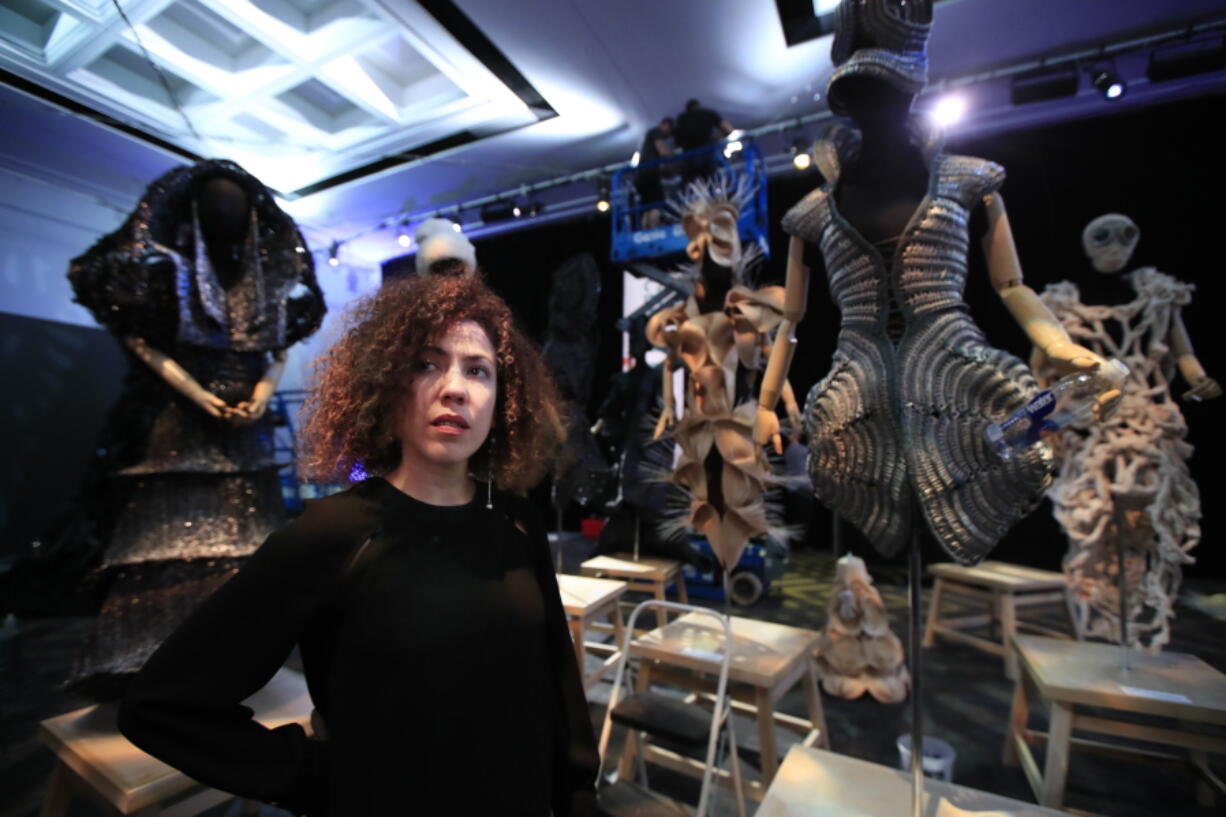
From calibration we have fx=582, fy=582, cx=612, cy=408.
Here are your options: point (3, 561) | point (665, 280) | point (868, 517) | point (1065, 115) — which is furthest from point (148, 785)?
point (1065, 115)

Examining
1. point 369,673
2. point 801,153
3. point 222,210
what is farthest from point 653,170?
point 369,673

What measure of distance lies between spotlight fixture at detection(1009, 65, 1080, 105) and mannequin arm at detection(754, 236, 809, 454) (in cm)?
322

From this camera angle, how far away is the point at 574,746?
3.64ft

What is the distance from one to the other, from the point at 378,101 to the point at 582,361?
3080 millimetres

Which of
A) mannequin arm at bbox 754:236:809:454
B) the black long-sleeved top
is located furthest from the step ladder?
the black long-sleeved top

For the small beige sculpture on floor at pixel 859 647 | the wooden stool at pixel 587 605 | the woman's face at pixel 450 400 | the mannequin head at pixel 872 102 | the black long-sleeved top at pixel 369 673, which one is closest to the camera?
the black long-sleeved top at pixel 369 673

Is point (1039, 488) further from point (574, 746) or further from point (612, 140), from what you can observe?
point (612, 140)

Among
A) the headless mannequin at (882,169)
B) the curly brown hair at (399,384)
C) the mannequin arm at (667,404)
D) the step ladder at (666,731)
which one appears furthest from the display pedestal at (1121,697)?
the curly brown hair at (399,384)

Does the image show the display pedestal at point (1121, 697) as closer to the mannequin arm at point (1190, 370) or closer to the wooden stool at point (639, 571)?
the mannequin arm at point (1190, 370)

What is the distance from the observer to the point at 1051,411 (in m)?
1.26

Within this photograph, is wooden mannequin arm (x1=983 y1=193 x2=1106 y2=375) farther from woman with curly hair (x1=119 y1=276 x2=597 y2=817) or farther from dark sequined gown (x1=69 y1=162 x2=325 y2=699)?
dark sequined gown (x1=69 y1=162 x2=325 y2=699)

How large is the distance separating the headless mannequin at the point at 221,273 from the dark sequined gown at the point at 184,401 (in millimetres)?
32

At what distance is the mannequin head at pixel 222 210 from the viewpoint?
5.91 feet

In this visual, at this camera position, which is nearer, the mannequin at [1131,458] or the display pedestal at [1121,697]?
the display pedestal at [1121,697]
